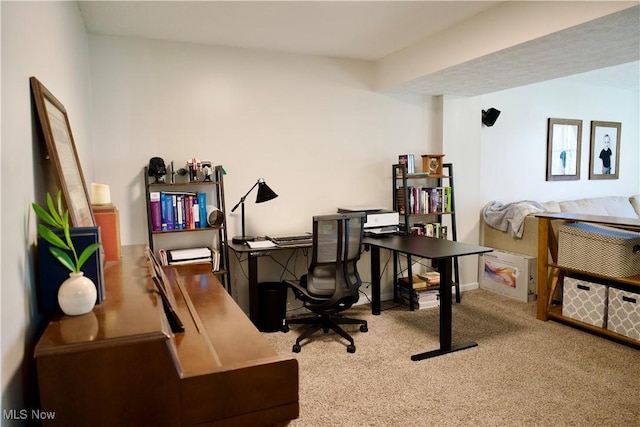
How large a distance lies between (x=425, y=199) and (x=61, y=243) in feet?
12.2

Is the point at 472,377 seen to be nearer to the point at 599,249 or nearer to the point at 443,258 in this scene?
the point at 443,258

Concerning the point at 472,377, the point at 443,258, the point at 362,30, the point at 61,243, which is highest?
the point at 362,30

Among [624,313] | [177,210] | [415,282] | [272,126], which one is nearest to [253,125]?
[272,126]

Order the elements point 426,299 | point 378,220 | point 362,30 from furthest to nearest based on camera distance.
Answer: point 426,299
point 378,220
point 362,30

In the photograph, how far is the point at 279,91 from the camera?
12.7ft

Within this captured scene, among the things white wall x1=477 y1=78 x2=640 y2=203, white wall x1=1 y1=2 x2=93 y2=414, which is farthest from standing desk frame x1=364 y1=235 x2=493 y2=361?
white wall x1=1 y1=2 x2=93 y2=414

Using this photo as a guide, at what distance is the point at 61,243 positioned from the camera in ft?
3.87

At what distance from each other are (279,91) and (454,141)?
2024 millimetres

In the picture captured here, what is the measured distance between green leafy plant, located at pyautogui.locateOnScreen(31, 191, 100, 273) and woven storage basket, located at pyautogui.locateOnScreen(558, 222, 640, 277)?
11.6 ft

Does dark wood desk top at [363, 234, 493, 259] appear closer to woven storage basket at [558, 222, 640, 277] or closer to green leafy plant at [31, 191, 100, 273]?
woven storage basket at [558, 222, 640, 277]

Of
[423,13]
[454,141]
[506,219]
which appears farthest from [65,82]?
[506,219]

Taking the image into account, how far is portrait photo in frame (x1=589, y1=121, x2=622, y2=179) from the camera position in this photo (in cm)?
591

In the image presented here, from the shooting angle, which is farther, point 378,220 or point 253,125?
point 378,220

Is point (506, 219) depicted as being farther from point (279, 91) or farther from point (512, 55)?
point (279, 91)
